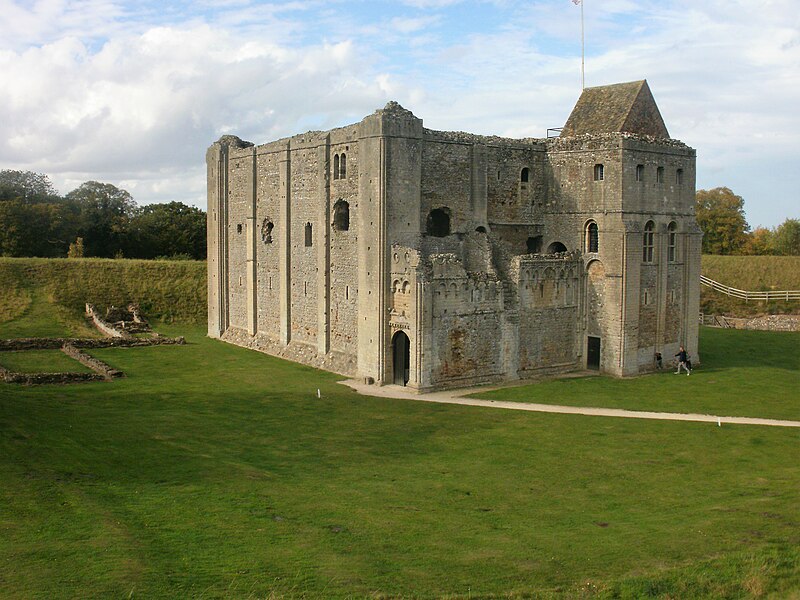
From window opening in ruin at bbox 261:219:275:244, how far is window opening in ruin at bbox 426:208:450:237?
37.0 ft

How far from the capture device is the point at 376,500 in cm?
1950

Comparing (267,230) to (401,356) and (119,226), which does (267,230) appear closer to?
(401,356)

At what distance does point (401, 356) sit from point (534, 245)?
34.5 ft

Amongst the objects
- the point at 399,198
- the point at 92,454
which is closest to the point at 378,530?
the point at 92,454

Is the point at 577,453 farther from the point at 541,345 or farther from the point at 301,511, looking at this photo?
the point at 541,345

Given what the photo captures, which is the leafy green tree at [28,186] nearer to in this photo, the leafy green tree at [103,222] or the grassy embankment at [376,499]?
the leafy green tree at [103,222]

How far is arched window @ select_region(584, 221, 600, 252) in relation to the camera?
3906cm

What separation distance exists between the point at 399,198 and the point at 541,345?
9.24m

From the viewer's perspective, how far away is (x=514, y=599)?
14.0 metres

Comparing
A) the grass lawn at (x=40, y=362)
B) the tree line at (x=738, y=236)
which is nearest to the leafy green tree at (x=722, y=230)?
the tree line at (x=738, y=236)

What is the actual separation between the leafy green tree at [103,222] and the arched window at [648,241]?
52.0m

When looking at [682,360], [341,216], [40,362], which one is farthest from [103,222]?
[682,360]

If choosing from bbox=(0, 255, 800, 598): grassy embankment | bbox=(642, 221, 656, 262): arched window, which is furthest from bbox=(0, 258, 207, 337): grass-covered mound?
bbox=(642, 221, 656, 262): arched window

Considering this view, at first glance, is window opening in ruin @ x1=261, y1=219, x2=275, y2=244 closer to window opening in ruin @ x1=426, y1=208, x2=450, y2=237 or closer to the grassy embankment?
window opening in ruin @ x1=426, y1=208, x2=450, y2=237
